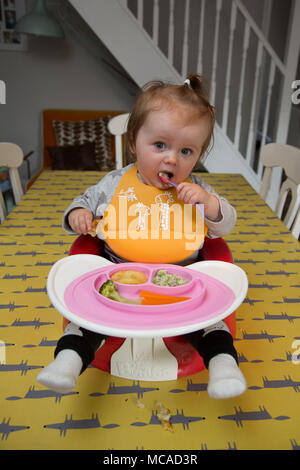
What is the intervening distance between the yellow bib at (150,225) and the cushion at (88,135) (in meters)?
2.42

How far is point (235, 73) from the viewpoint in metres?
Result: 3.52

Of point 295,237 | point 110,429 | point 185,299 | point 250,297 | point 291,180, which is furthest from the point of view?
point 291,180

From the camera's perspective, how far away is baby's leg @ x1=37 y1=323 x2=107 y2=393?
500mm

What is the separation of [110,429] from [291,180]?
1.24m

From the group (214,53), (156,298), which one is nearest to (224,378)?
(156,298)

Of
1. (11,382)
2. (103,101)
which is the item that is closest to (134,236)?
(11,382)

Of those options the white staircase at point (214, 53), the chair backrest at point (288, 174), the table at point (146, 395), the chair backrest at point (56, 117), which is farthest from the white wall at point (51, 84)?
the table at point (146, 395)

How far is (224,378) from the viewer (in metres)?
0.52

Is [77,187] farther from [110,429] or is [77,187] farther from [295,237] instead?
[110,429]

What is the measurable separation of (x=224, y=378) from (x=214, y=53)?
8.73 ft

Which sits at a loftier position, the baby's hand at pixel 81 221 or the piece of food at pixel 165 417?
the baby's hand at pixel 81 221

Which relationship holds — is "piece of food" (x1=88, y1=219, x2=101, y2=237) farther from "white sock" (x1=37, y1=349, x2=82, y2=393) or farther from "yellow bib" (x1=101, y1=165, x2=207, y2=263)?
"white sock" (x1=37, y1=349, x2=82, y2=393)

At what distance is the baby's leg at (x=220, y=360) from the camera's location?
0.50 metres

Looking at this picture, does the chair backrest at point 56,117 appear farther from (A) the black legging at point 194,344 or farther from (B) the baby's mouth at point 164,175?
(A) the black legging at point 194,344
